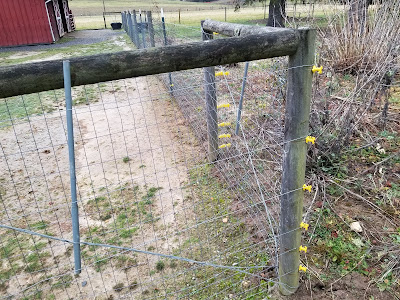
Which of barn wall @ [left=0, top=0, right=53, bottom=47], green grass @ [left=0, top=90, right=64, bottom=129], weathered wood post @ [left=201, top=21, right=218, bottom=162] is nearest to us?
weathered wood post @ [left=201, top=21, right=218, bottom=162]

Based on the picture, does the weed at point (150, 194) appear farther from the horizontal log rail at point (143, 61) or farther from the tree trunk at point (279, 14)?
the tree trunk at point (279, 14)

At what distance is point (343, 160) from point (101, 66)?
114 inches

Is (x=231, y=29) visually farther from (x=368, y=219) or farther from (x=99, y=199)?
(x=99, y=199)

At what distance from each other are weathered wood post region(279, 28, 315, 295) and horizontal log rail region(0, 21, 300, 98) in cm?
9

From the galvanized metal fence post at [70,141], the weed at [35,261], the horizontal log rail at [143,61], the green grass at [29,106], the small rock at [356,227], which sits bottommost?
the weed at [35,261]

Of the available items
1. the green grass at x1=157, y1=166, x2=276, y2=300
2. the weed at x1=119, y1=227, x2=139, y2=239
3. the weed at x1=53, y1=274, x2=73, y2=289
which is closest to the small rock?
the green grass at x1=157, y1=166, x2=276, y2=300

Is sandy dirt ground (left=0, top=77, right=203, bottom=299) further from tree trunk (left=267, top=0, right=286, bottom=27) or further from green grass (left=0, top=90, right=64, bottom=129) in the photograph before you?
tree trunk (left=267, top=0, right=286, bottom=27)

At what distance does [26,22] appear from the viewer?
15.8 meters

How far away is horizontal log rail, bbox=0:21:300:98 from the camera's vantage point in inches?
52.5

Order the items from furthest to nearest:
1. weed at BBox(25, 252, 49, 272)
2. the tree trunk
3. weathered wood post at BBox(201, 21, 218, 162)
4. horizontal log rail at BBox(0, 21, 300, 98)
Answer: the tree trunk < weathered wood post at BBox(201, 21, 218, 162) < weed at BBox(25, 252, 49, 272) < horizontal log rail at BBox(0, 21, 300, 98)

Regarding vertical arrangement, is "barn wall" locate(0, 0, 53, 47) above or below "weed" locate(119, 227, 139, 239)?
above

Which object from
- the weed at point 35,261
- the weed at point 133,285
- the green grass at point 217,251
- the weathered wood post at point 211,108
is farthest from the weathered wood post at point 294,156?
the weed at point 35,261

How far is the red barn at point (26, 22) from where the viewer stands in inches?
607

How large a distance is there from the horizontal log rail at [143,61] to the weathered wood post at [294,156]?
87 millimetres
